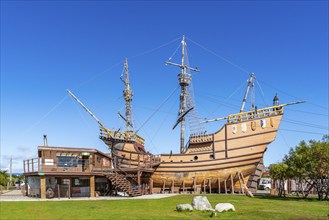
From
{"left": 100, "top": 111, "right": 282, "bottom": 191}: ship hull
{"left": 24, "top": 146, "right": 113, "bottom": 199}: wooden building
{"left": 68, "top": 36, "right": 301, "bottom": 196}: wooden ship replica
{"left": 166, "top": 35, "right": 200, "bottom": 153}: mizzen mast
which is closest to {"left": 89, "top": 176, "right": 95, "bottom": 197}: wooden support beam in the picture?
{"left": 24, "top": 146, "right": 113, "bottom": 199}: wooden building

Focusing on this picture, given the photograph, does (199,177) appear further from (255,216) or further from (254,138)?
(255,216)

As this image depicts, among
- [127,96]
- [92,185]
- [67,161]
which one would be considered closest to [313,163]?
[92,185]

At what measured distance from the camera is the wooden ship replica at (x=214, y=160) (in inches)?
1361

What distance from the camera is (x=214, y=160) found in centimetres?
3600

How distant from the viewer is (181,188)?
125ft

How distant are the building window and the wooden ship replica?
4326 mm

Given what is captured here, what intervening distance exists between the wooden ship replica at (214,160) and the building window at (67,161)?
4.33m

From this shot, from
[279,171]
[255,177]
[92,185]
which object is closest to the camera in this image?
[92,185]

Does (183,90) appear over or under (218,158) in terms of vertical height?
over

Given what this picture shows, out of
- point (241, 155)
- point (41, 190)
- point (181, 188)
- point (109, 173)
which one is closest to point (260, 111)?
point (241, 155)

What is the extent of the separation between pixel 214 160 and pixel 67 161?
53.3 feet

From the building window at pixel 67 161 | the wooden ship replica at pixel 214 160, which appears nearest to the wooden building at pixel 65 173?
the building window at pixel 67 161

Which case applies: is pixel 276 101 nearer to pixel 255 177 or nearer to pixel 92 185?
pixel 255 177

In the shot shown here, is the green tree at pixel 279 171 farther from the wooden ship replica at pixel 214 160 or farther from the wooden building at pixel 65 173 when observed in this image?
the wooden building at pixel 65 173
